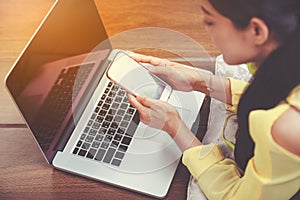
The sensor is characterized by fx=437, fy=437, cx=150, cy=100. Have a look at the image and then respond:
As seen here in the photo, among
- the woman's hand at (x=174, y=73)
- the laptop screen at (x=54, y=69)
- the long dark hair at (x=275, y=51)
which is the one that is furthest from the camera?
the woman's hand at (x=174, y=73)

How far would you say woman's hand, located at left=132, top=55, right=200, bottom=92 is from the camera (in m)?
0.67

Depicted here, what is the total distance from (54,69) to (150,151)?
186mm

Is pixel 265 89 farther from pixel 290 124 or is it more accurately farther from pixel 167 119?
pixel 167 119

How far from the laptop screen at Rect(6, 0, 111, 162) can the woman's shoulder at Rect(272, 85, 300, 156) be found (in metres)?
0.32

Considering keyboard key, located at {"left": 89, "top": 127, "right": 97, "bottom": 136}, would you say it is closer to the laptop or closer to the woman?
the laptop

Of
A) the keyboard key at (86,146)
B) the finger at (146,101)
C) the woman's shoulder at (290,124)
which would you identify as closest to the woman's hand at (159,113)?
the finger at (146,101)

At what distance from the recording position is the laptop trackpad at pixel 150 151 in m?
0.64

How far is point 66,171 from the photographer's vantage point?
647mm

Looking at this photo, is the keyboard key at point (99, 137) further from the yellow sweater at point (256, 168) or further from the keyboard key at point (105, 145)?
the yellow sweater at point (256, 168)

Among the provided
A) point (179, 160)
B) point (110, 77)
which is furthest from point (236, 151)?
point (110, 77)

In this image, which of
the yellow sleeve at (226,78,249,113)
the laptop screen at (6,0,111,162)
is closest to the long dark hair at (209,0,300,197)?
the yellow sleeve at (226,78,249,113)

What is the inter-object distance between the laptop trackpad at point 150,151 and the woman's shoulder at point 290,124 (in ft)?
0.83

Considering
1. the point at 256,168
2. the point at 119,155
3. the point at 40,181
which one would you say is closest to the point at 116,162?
the point at 119,155

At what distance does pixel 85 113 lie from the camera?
0.70 m
